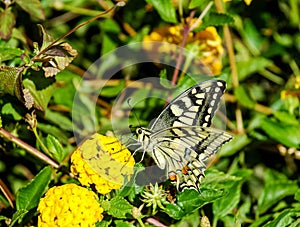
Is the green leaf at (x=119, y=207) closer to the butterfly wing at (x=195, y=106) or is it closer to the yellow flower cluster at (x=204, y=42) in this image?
the butterfly wing at (x=195, y=106)

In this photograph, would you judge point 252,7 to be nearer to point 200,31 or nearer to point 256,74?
point 256,74

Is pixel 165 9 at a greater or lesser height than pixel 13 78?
greater

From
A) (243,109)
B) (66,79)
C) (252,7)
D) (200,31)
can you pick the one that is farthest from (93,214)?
(252,7)

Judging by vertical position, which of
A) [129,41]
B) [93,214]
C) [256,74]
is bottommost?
[93,214]

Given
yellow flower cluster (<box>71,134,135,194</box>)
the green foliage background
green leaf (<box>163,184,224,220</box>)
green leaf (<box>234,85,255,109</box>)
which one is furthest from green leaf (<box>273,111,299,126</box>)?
yellow flower cluster (<box>71,134,135,194</box>)

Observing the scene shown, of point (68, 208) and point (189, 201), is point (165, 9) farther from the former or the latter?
point (68, 208)

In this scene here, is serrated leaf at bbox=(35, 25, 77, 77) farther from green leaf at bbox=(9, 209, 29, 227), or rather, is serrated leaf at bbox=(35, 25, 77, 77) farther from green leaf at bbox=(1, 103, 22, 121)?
green leaf at bbox=(9, 209, 29, 227)

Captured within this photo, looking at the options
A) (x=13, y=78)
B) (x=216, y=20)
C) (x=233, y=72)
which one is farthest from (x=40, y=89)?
(x=233, y=72)
